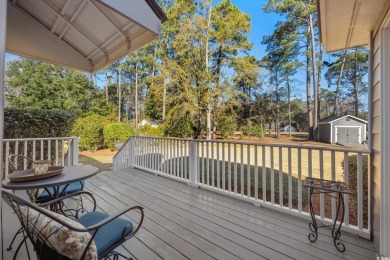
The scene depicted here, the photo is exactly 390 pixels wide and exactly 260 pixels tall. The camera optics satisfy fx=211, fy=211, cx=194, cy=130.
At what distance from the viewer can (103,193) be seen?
3.85 metres

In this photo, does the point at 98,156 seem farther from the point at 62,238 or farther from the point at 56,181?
the point at 62,238

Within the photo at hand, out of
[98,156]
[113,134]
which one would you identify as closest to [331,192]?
[98,156]

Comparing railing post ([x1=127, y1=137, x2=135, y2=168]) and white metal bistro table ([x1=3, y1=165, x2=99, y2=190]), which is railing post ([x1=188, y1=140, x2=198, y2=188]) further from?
railing post ([x1=127, y1=137, x2=135, y2=168])

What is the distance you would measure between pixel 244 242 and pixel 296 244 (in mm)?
528

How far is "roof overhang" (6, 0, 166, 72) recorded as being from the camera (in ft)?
8.01

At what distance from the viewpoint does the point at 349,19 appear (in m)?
2.09

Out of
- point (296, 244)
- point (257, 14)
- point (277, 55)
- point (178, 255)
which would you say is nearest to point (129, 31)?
point (178, 255)

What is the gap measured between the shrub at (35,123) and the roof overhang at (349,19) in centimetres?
554

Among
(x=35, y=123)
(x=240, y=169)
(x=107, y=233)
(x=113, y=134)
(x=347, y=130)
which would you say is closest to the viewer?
(x=107, y=233)

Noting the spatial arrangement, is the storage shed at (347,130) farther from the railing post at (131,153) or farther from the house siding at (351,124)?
the railing post at (131,153)

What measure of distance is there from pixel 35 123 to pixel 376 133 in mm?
6067

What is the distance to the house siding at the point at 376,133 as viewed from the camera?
6.57 ft

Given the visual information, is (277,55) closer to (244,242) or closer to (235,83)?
(235,83)

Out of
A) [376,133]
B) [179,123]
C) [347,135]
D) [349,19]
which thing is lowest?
[347,135]
